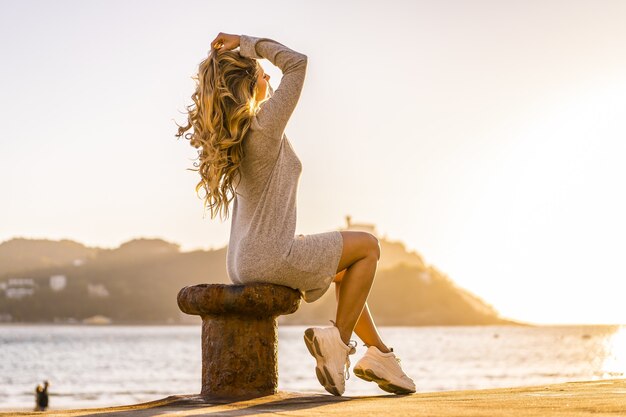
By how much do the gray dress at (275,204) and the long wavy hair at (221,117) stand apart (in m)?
0.07

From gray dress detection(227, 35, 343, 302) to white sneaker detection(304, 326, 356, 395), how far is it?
0.91ft

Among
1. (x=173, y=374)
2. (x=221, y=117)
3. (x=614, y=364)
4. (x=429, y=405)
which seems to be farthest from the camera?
(x=614, y=364)

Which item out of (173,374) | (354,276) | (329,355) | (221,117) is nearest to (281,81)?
(221,117)

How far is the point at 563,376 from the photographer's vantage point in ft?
172

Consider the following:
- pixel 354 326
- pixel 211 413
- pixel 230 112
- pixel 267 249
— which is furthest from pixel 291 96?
pixel 211 413

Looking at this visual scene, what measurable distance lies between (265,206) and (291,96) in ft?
2.01

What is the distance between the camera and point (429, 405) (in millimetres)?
3889

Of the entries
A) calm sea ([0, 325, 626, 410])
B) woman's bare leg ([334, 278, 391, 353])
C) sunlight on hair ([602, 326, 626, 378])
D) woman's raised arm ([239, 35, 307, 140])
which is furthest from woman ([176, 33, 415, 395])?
calm sea ([0, 325, 626, 410])

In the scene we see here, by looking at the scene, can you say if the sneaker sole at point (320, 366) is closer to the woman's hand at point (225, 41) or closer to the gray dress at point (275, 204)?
the gray dress at point (275, 204)

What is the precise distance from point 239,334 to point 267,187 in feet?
2.71

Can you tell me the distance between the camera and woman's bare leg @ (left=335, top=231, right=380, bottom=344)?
198 inches

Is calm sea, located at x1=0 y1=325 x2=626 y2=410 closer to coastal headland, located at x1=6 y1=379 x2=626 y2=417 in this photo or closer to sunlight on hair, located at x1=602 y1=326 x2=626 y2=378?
sunlight on hair, located at x1=602 y1=326 x2=626 y2=378

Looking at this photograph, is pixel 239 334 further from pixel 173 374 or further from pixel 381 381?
pixel 173 374

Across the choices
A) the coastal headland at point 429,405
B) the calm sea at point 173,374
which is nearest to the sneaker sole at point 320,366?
the coastal headland at point 429,405
